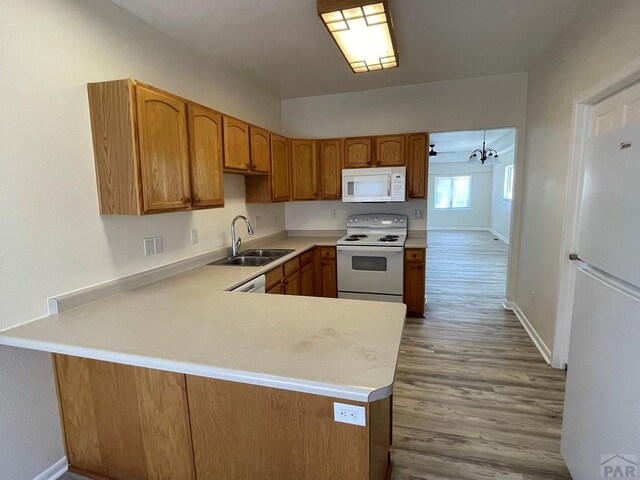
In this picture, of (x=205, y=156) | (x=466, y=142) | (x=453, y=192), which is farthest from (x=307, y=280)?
(x=453, y=192)

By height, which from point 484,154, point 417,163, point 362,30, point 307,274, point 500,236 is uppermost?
point 362,30

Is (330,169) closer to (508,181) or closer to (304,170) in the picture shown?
(304,170)

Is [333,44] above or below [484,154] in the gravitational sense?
above

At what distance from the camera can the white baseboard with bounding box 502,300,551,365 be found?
2.79m

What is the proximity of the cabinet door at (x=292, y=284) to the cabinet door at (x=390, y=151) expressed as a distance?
166 centimetres

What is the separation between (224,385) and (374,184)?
9.94ft

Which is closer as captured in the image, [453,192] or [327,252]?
[327,252]

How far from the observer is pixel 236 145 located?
2764mm

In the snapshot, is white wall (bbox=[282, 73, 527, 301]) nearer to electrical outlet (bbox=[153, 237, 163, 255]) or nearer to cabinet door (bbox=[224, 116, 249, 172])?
Result: cabinet door (bbox=[224, 116, 249, 172])

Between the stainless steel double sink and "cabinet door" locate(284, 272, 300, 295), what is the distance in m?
0.24

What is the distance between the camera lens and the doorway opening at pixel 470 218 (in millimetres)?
4797

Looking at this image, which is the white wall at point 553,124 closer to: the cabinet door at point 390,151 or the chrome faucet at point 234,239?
the cabinet door at point 390,151

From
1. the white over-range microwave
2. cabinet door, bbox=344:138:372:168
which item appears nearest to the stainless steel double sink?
the white over-range microwave

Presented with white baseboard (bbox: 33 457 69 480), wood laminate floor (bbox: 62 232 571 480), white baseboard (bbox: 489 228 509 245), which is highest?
white baseboard (bbox: 489 228 509 245)
